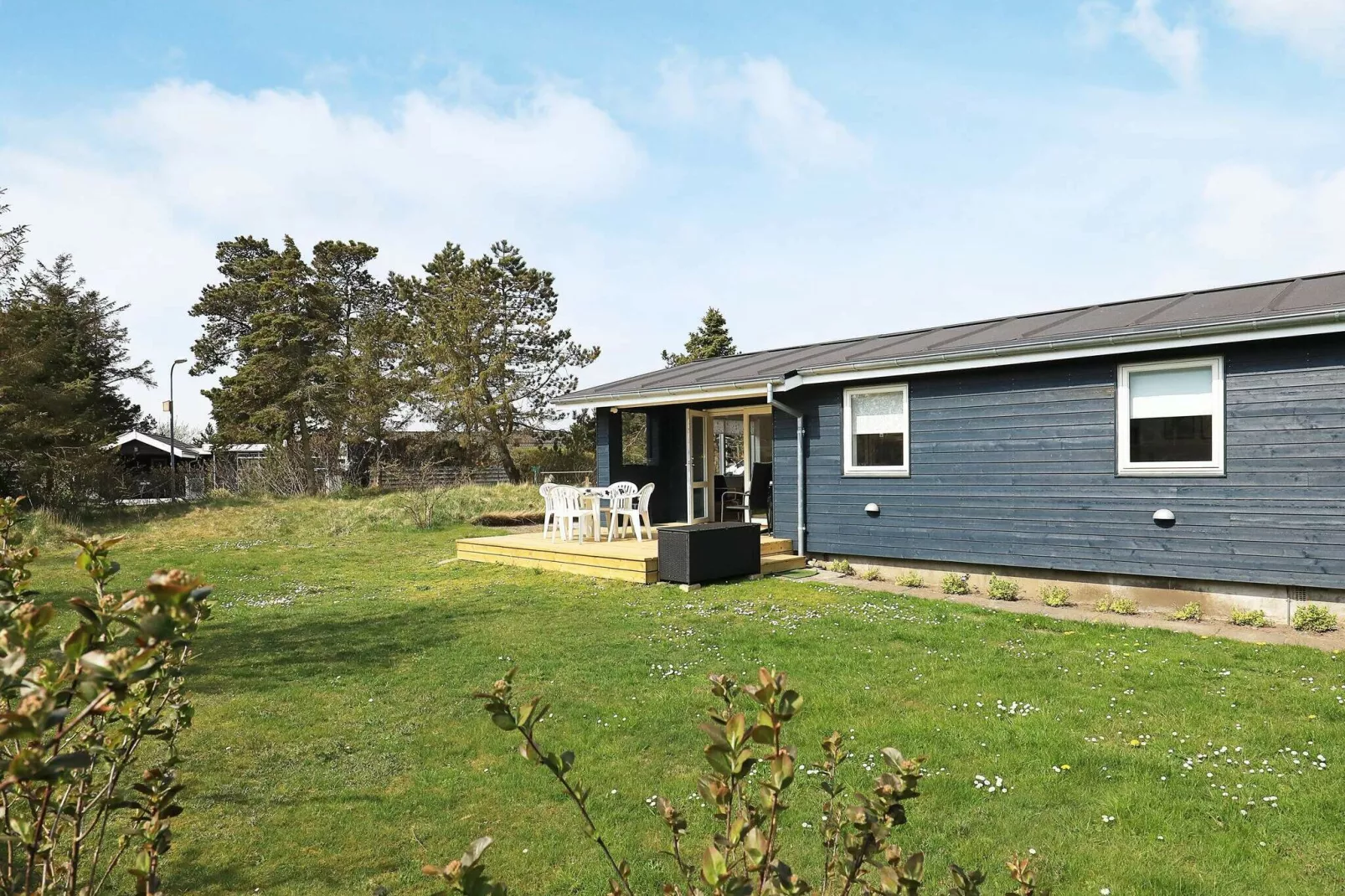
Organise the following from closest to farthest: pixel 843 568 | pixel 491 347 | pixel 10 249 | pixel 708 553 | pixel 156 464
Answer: pixel 708 553 < pixel 843 568 < pixel 10 249 < pixel 491 347 < pixel 156 464

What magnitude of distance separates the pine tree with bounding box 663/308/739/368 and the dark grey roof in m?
18.6

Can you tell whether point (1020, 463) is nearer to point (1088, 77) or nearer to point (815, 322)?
point (1088, 77)

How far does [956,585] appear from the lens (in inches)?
352

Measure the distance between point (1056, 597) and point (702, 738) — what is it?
17.9 ft

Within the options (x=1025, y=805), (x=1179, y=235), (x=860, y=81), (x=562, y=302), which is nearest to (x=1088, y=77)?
(x=860, y=81)

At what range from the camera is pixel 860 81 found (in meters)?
10.8

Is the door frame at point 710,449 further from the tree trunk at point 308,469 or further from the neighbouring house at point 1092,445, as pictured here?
the tree trunk at point 308,469

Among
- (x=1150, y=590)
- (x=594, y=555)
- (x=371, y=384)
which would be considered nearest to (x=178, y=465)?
(x=371, y=384)

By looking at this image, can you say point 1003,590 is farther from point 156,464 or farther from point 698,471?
point 156,464

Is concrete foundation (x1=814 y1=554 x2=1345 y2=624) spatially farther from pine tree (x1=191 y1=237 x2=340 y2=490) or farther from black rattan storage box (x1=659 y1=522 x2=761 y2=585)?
pine tree (x1=191 y1=237 x2=340 y2=490)

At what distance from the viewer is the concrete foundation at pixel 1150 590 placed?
7246mm

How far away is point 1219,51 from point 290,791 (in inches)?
501

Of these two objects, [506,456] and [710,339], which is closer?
[506,456]

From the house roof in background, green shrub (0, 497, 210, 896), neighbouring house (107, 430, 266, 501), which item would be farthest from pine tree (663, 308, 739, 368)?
green shrub (0, 497, 210, 896)
